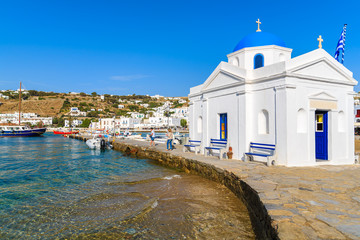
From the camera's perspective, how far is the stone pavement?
375cm

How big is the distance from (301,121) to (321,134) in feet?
5.44

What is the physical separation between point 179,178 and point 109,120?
85.1m

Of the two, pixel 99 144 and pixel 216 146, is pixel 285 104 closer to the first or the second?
pixel 216 146

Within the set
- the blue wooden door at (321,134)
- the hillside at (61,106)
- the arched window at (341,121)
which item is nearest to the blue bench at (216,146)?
the blue wooden door at (321,134)

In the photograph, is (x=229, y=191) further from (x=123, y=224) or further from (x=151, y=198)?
(x=123, y=224)

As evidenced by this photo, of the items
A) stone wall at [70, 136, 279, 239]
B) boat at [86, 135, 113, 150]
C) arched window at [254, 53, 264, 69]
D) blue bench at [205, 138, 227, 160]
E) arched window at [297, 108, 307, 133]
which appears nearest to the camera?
stone wall at [70, 136, 279, 239]

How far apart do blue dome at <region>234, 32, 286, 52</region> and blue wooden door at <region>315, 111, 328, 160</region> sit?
181 inches

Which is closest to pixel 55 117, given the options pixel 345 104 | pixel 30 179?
pixel 30 179

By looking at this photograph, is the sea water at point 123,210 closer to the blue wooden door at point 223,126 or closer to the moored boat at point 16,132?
the blue wooden door at point 223,126

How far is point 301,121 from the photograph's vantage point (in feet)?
33.0

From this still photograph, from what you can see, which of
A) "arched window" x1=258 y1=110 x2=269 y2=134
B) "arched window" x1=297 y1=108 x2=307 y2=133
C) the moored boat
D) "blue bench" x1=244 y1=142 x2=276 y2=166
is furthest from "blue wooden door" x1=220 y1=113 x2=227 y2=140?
the moored boat

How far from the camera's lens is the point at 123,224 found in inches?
239

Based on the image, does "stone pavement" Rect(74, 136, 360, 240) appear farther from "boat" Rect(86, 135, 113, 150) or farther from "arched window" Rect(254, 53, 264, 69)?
"boat" Rect(86, 135, 113, 150)

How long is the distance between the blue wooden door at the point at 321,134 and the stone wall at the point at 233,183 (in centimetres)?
487
